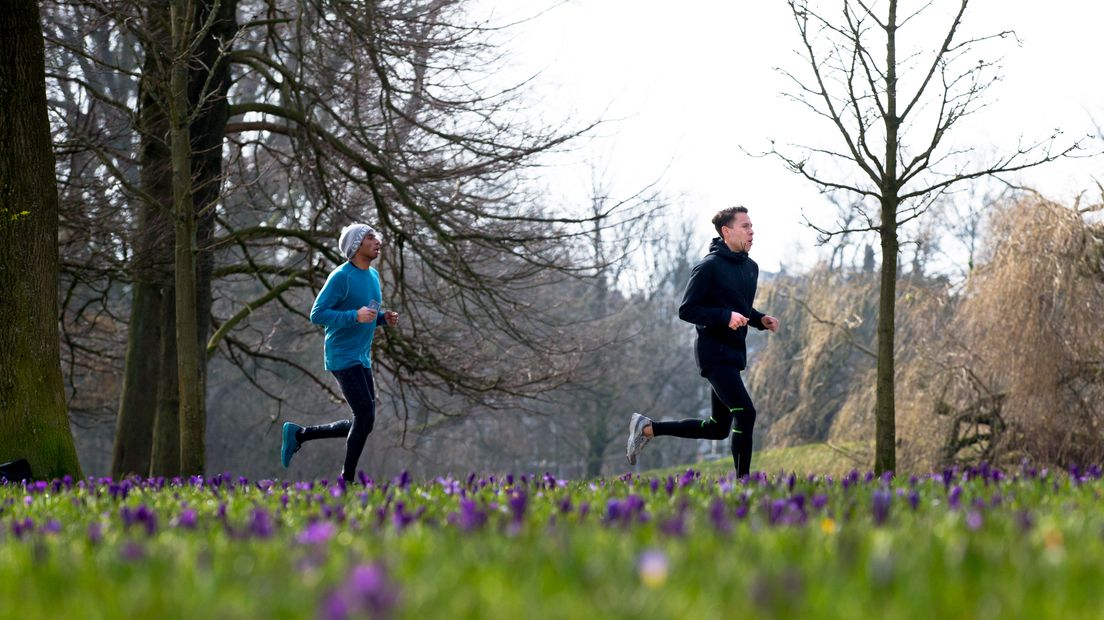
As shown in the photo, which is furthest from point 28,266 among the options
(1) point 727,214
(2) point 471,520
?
(2) point 471,520

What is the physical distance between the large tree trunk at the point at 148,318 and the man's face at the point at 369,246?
6.73 m

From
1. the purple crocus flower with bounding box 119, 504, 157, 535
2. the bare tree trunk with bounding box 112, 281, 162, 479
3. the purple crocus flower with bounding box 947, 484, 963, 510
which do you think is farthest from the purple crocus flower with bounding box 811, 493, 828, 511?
the bare tree trunk with bounding box 112, 281, 162, 479

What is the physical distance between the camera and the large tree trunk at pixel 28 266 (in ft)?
34.2

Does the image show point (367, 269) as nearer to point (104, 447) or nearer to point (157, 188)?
point (157, 188)

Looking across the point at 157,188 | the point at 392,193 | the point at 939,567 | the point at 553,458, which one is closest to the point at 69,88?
the point at 157,188

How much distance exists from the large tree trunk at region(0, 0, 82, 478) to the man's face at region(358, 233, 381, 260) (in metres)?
3.25

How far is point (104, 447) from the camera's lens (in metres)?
39.0

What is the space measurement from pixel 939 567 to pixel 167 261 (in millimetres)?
13669

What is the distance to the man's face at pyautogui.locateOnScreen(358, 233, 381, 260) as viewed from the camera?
30.7ft

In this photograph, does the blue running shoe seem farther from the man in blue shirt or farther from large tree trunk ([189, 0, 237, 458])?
large tree trunk ([189, 0, 237, 458])

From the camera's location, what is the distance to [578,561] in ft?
10.5

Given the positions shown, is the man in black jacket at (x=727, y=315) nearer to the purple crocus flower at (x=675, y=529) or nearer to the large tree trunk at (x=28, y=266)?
the purple crocus flower at (x=675, y=529)

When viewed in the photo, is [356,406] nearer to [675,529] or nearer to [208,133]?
[675,529]

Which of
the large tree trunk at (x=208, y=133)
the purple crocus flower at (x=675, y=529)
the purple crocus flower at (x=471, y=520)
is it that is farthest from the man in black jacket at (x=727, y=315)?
the large tree trunk at (x=208, y=133)
